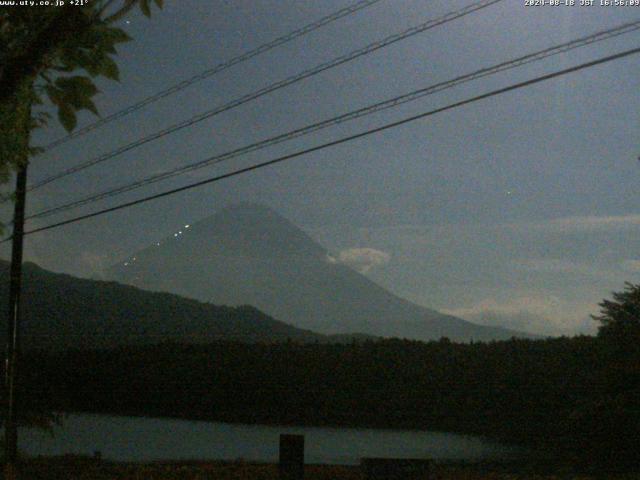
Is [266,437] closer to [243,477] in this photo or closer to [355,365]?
[355,365]

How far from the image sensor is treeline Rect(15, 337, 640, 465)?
2053 centimetres

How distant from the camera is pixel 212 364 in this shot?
41.4 meters

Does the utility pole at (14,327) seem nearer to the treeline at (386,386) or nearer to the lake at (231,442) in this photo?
the lake at (231,442)

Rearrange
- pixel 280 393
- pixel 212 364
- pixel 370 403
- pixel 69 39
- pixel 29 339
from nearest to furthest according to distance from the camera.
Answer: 1. pixel 69 39
2. pixel 370 403
3. pixel 280 393
4. pixel 212 364
5. pixel 29 339

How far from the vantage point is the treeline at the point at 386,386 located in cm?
2053

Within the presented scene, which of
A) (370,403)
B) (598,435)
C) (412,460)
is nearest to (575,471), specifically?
(598,435)

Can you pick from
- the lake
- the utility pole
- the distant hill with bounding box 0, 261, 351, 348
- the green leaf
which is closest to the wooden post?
the green leaf

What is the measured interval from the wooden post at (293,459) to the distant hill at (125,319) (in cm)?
7207

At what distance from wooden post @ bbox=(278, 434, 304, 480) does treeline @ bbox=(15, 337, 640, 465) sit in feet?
38.7

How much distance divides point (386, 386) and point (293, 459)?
25.6 m

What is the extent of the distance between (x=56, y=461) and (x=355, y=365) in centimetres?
1861

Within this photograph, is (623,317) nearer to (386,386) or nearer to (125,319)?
(386,386)

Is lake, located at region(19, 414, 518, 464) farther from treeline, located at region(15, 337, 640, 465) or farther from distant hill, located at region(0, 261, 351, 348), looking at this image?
distant hill, located at region(0, 261, 351, 348)

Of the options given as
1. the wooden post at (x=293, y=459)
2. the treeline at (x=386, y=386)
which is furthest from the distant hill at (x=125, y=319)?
the wooden post at (x=293, y=459)
